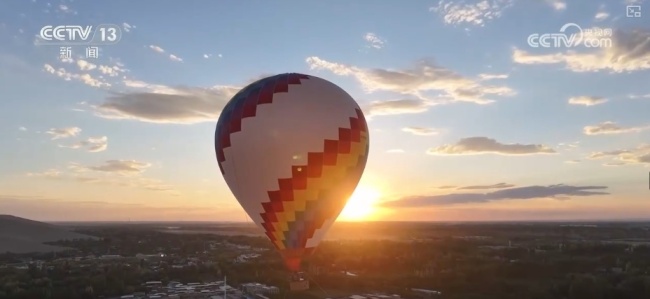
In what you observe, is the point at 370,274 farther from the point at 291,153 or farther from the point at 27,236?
the point at 27,236

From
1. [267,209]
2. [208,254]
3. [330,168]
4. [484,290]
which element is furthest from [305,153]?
[208,254]

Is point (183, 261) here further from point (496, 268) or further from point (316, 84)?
point (316, 84)

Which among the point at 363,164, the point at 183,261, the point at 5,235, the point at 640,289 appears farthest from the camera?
the point at 5,235

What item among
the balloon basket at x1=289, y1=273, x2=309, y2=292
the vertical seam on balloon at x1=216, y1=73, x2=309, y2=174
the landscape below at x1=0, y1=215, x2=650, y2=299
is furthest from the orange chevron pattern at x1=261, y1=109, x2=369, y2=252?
the landscape below at x1=0, y1=215, x2=650, y2=299

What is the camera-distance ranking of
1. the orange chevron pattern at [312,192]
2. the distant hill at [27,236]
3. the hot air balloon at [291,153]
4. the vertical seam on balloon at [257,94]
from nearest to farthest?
the hot air balloon at [291,153] → the orange chevron pattern at [312,192] → the vertical seam on balloon at [257,94] → the distant hill at [27,236]

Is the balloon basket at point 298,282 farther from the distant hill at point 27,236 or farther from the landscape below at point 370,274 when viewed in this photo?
the distant hill at point 27,236

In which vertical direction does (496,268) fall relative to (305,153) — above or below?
below

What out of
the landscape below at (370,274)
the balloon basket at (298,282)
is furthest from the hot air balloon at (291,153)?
the landscape below at (370,274)
